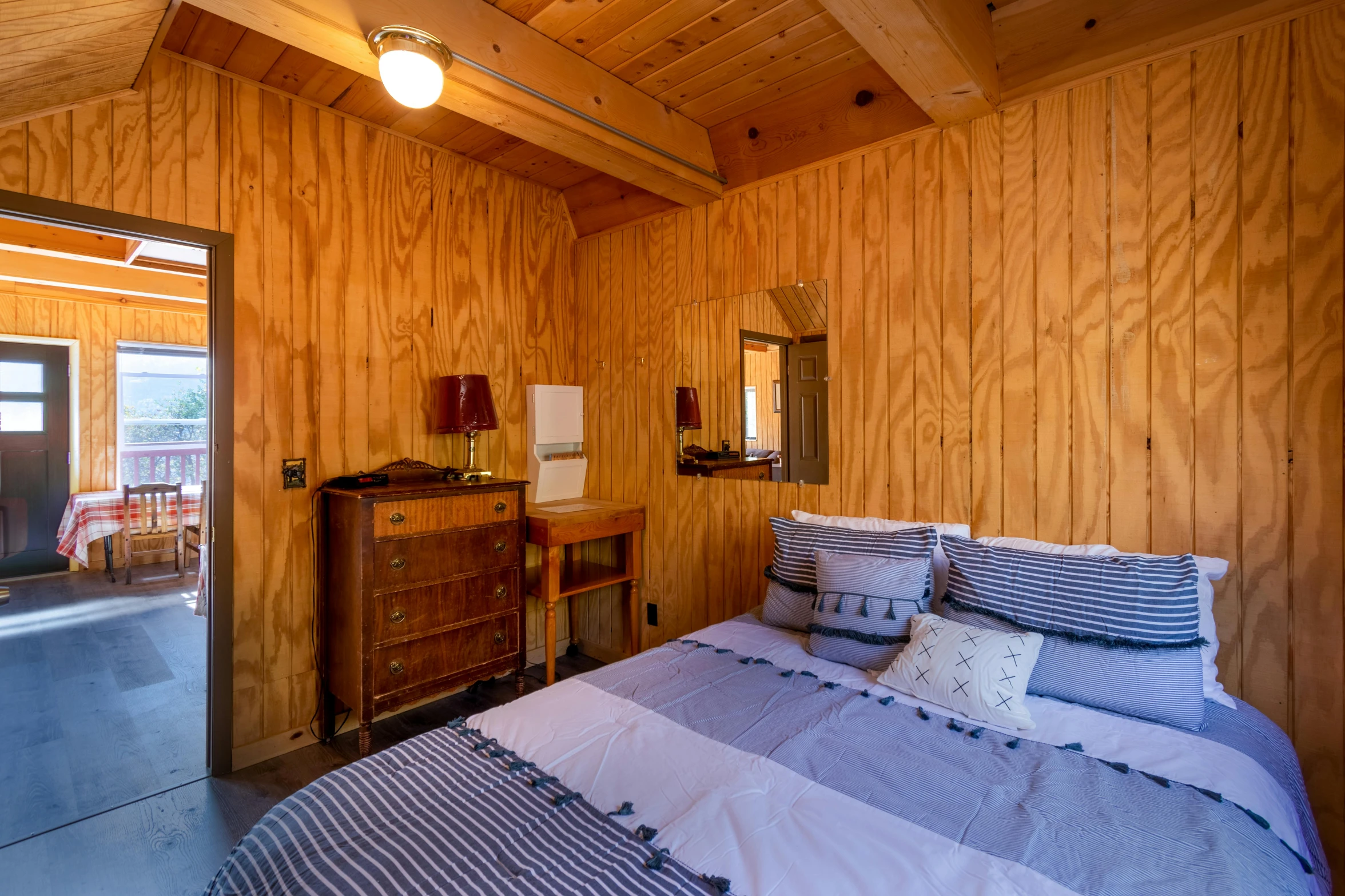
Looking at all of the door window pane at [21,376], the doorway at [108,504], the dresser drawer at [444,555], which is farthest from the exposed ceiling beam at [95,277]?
the dresser drawer at [444,555]

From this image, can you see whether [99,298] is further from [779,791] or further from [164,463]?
[779,791]

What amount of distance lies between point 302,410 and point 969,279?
2685 mm

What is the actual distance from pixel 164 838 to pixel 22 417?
4.20 m

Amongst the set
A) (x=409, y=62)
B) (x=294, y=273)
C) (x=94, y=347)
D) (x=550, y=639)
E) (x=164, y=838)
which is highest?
(x=409, y=62)

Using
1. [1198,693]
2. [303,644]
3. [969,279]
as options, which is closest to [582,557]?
[303,644]

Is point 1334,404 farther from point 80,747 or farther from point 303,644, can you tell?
point 80,747

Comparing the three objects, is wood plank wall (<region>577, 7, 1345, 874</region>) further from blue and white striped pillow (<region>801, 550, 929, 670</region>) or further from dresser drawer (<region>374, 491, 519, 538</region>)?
dresser drawer (<region>374, 491, 519, 538</region>)

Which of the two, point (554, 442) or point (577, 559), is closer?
point (554, 442)

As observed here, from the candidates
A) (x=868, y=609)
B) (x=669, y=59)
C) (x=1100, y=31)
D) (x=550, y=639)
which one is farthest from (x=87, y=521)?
(x=1100, y=31)

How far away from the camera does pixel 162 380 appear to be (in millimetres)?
5875

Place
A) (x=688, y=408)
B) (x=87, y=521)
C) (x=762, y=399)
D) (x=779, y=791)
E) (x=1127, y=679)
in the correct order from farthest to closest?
(x=87, y=521) < (x=688, y=408) < (x=762, y=399) < (x=1127, y=679) < (x=779, y=791)

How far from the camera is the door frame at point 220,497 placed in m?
2.33

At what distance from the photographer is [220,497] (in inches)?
92.7

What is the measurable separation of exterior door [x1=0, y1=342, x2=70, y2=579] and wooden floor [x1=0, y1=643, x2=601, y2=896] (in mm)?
3190
